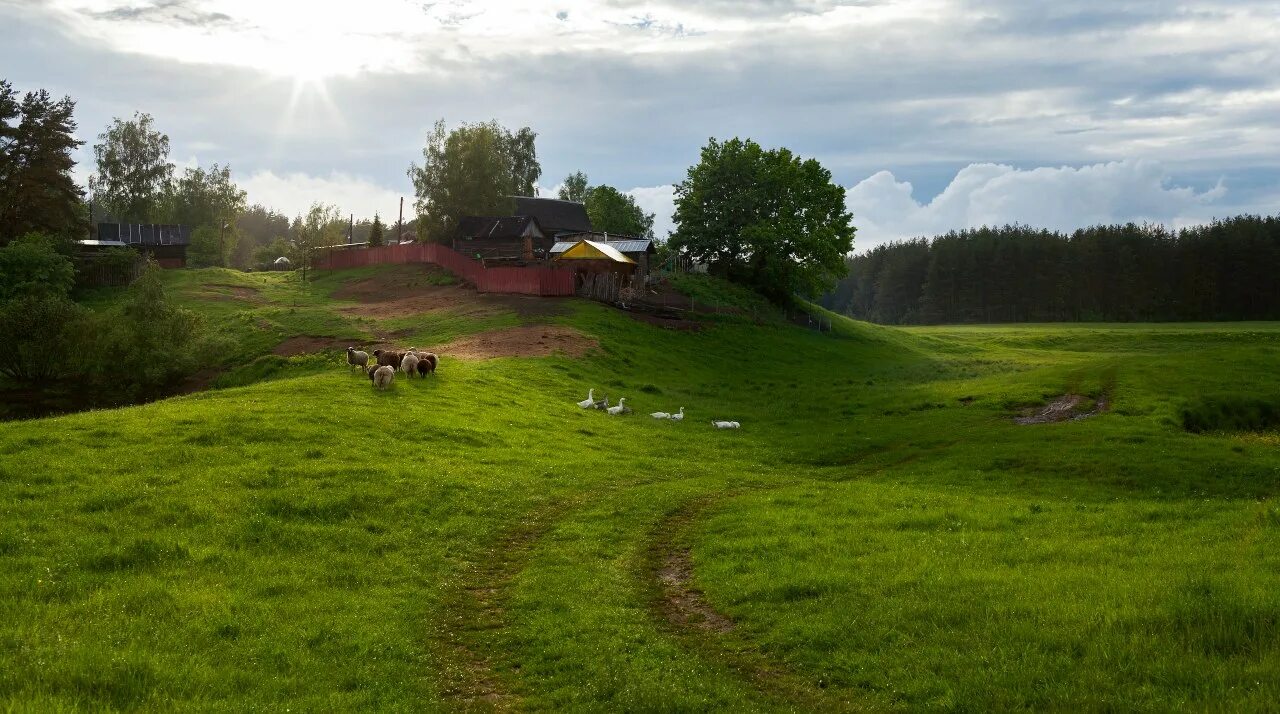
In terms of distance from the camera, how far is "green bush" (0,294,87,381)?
1850 inches

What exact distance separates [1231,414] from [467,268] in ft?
199

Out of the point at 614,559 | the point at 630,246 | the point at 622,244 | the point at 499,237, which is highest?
the point at 499,237

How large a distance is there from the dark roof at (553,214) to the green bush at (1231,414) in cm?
8036

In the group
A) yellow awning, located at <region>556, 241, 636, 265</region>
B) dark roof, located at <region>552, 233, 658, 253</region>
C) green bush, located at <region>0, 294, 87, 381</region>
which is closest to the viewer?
green bush, located at <region>0, 294, 87, 381</region>

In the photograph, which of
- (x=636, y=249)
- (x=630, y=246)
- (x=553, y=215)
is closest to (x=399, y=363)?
(x=636, y=249)

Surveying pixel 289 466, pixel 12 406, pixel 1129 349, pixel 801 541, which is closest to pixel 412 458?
pixel 289 466

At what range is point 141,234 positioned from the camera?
353 ft

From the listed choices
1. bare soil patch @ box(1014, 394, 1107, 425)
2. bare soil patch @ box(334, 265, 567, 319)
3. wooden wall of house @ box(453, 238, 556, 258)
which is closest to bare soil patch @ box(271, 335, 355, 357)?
bare soil patch @ box(334, 265, 567, 319)

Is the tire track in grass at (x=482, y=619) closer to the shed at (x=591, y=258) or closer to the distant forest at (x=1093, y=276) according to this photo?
the shed at (x=591, y=258)

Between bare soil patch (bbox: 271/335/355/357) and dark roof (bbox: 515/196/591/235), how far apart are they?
54864mm

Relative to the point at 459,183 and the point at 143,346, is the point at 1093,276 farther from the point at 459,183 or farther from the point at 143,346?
the point at 143,346

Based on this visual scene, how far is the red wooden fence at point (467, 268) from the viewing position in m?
72.0

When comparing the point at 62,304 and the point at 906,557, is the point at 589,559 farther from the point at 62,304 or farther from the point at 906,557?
the point at 62,304

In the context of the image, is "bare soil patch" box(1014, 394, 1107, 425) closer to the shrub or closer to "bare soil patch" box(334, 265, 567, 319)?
"bare soil patch" box(334, 265, 567, 319)
